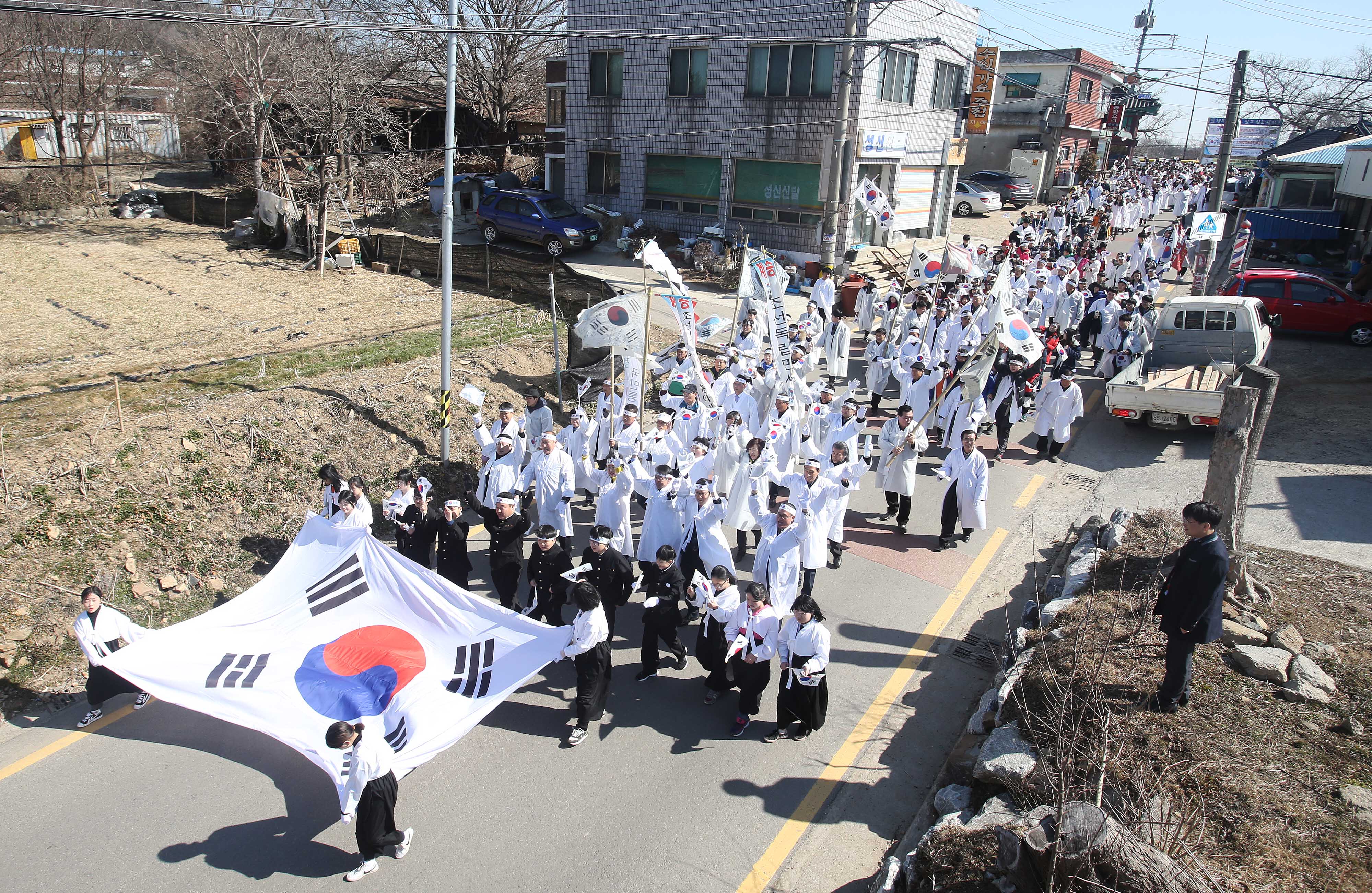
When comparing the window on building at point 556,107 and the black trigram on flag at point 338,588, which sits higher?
the window on building at point 556,107

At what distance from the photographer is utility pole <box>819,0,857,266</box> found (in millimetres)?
18594

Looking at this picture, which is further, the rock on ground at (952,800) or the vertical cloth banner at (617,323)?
the vertical cloth banner at (617,323)

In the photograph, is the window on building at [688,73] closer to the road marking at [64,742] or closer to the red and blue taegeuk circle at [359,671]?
the red and blue taegeuk circle at [359,671]

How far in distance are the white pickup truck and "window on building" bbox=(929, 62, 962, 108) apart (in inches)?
548

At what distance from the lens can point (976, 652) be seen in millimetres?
7773

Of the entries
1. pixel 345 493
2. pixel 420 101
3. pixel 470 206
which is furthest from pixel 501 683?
pixel 420 101

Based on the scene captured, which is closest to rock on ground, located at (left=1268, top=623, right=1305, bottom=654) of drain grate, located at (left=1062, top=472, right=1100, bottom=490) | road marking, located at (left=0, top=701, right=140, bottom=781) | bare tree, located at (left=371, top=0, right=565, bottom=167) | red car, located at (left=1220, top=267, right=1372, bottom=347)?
drain grate, located at (left=1062, top=472, right=1100, bottom=490)

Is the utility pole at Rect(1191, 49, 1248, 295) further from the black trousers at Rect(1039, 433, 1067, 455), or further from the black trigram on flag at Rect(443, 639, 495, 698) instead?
the black trigram on flag at Rect(443, 639, 495, 698)

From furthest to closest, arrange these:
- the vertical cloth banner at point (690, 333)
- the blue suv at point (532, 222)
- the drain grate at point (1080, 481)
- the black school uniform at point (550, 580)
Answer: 1. the blue suv at point (532, 222)
2. the drain grate at point (1080, 481)
3. the vertical cloth banner at point (690, 333)
4. the black school uniform at point (550, 580)

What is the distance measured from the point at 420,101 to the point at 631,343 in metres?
25.5

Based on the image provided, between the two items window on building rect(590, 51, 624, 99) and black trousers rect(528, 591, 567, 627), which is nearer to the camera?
black trousers rect(528, 591, 567, 627)

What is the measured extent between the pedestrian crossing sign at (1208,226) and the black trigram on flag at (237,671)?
19.2m

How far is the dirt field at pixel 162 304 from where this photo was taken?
12.4 m

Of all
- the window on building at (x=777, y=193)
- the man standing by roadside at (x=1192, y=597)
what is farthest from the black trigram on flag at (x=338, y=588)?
the window on building at (x=777, y=193)
